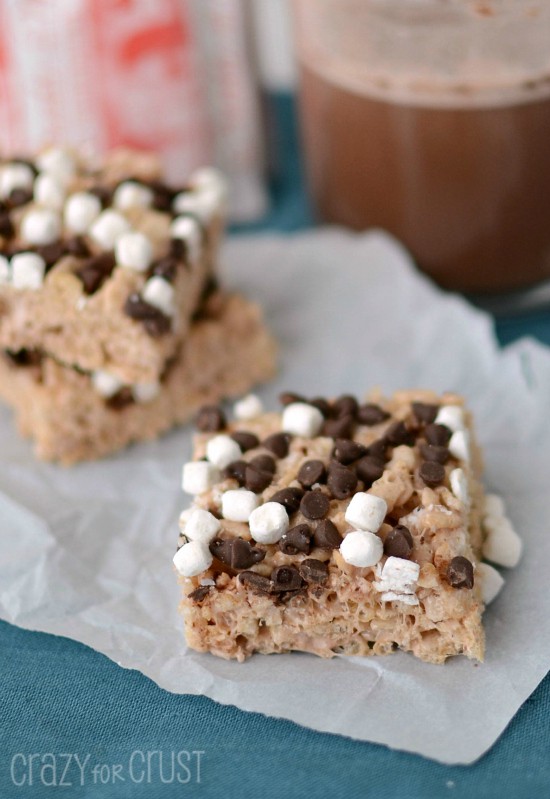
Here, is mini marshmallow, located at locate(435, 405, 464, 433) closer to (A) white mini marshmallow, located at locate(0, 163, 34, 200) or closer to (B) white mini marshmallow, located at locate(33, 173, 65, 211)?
(B) white mini marshmallow, located at locate(33, 173, 65, 211)

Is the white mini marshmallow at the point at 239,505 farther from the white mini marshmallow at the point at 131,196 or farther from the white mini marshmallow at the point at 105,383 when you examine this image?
the white mini marshmallow at the point at 131,196

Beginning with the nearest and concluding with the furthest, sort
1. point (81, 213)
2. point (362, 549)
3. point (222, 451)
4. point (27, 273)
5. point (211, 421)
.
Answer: point (362, 549)
point (222, 451)
point (211, 421)
point (27, 273)
point (81, 213)

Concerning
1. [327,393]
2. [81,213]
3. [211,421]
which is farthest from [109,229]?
[327,393]

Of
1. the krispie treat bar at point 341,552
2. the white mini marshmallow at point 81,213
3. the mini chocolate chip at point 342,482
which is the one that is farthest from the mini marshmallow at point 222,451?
the white mini marshmallow at point 81,213

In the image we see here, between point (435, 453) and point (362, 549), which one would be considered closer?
point (362, 549)

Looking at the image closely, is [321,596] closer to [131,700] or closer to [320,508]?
[320,508]

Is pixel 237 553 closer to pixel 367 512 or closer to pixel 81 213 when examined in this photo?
pixel 367 512

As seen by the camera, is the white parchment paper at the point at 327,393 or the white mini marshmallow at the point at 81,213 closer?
the white parchment paper at the point at 327,393
